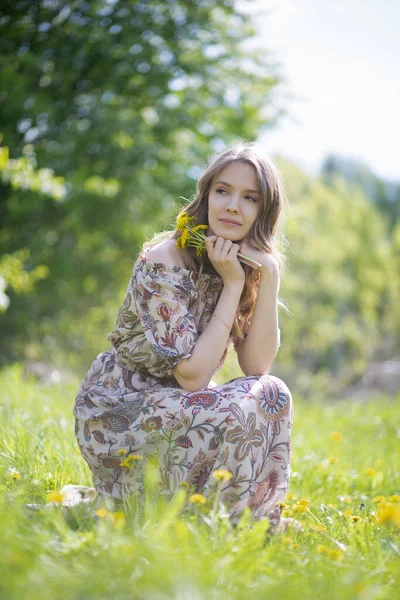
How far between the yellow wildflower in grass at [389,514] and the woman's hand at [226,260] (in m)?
0.96

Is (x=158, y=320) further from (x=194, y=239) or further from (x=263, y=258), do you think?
(x=263, y=258)

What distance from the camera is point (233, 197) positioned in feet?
8.56

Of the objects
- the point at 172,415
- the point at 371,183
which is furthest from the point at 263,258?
the point at 371,183

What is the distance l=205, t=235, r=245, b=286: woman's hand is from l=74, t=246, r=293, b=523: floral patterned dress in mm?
102

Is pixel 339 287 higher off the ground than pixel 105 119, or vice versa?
pixel 339 287

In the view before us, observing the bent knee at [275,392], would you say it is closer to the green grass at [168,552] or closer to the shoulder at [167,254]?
the green grass at [168,552]

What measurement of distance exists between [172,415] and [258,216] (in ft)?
3.15

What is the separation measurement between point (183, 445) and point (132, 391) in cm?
36

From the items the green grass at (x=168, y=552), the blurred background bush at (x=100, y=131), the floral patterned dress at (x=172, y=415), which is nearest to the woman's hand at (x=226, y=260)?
the floral patterned dress at (x=172, y=415)

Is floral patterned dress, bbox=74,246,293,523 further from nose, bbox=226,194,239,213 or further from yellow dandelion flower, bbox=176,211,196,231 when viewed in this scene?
nose, bbox=226,194,239,213

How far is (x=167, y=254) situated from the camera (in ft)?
8.16

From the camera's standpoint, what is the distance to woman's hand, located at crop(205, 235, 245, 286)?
98.0 inches

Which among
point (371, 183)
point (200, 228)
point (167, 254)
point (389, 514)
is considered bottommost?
point (389, 514)

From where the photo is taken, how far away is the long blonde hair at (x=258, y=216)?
2.63 m
